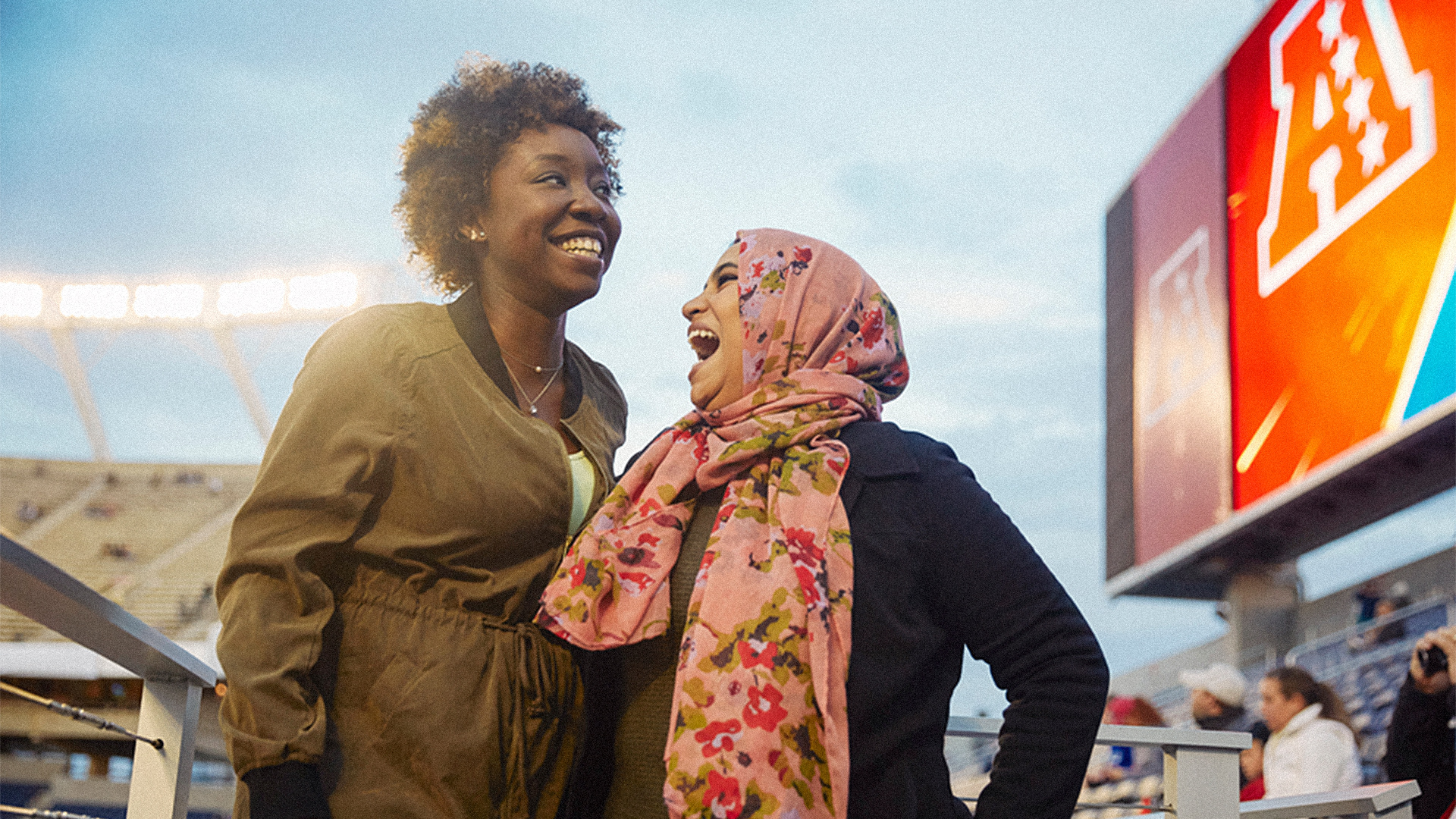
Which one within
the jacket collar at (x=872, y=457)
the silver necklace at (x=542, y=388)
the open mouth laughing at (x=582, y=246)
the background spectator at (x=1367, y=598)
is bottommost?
the jacket collar at (x=872, y=457)

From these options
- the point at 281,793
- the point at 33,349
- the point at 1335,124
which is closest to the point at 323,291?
the point at 33,349

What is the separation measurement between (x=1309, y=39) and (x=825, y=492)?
9.15 metres

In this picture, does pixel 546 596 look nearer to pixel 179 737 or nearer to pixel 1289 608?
pixel 179 737

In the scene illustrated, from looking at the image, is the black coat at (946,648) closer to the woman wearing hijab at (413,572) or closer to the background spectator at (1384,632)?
the woman wearing hijab at (413,572)

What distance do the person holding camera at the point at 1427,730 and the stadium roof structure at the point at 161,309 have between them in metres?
19.9

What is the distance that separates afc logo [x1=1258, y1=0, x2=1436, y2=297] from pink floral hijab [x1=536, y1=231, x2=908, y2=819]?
6.61 metres

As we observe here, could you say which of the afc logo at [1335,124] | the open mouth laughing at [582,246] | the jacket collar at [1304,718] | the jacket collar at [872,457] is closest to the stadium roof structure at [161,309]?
the afc logo at [1335,124]

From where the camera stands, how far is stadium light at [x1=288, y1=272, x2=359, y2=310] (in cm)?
2148

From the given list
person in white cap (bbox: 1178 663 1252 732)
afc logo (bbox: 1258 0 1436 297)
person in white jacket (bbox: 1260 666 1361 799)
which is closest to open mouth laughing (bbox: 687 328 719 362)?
person in white jacket (bbox: 1260 666 1361 799)

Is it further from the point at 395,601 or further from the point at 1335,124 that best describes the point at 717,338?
the point at 1335,124

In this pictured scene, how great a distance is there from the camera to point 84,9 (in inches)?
1994

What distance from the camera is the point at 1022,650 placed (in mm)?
1633

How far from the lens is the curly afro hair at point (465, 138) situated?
2.24 metres

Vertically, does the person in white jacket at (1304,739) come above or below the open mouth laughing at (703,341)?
below
